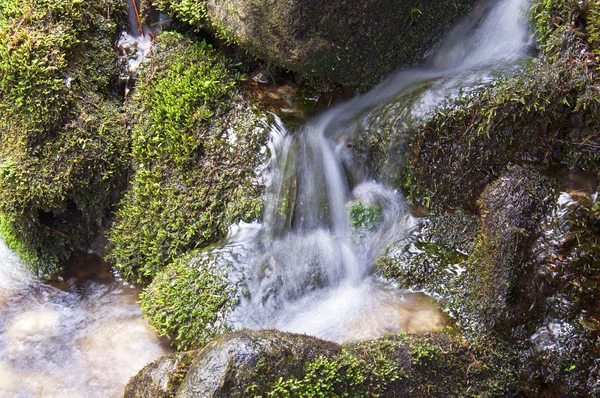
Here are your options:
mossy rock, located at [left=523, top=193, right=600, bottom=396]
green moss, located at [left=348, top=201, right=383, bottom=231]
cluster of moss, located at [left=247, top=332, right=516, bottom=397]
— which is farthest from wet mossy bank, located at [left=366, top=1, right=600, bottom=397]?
green moss, located at [left=348, top=201, right=383, bottom=231]

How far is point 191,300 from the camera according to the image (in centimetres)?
386

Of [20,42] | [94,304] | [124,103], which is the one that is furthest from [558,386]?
[20,42]

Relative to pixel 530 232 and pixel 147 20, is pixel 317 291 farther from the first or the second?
pixel 147 20

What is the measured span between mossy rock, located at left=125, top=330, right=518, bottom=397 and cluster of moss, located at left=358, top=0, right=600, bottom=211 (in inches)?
48.3

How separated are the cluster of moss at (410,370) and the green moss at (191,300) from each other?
0.99m

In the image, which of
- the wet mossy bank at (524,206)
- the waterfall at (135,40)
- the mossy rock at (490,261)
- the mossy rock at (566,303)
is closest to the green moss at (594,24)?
the wet mossy bank at (524,206)

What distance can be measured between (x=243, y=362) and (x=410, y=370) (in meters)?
1.11

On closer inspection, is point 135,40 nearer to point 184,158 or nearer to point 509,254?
point 184,158

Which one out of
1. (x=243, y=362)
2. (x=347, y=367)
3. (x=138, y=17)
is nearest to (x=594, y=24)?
(x=347, y=367)

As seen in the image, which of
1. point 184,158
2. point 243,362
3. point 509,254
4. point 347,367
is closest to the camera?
point 243,362

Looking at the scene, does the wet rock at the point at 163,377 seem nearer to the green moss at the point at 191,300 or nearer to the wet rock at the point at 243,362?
the wet rock at the point at 243,362

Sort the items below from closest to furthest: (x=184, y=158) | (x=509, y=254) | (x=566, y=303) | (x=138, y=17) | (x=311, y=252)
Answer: (x=566, y=303)
(x=509, y=254)
(x=311, y=252)
(x=184, y=158)
(x=138, y=17)

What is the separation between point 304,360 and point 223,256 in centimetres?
137

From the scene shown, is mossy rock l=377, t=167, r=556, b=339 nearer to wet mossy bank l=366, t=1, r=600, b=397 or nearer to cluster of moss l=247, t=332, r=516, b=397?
wet mossy bank l=366, t=1, r=600, b=397
